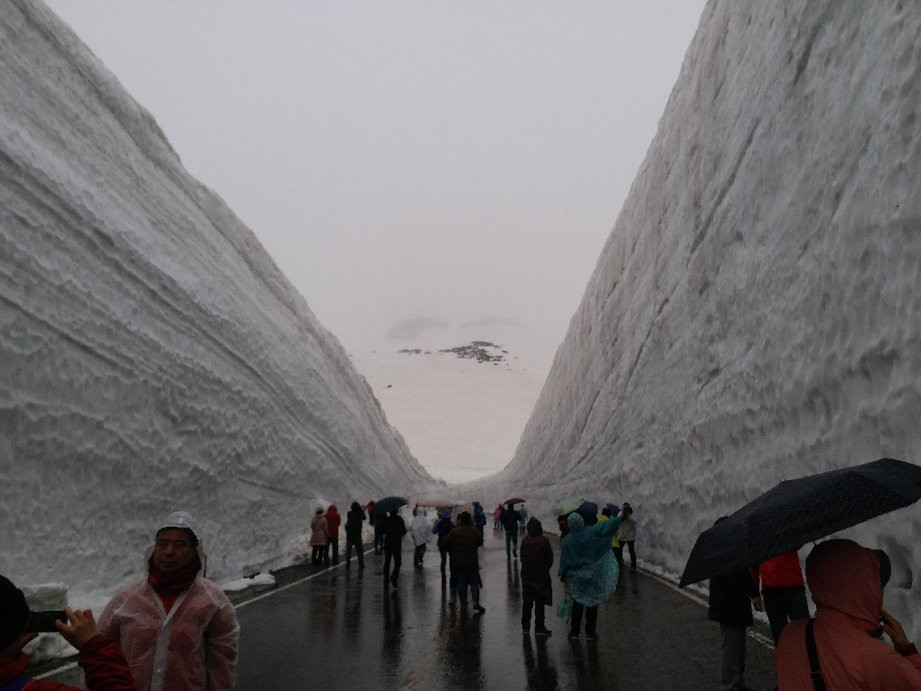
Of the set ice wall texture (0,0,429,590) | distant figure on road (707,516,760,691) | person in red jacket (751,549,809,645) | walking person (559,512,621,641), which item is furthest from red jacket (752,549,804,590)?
ice wall texture (0,0,429,590)

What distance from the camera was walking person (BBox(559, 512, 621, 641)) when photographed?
7211 mm

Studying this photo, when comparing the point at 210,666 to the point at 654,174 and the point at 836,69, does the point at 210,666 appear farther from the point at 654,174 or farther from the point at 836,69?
the point at 654,174

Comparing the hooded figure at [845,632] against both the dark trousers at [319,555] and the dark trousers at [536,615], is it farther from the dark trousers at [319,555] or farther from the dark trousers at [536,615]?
the dark trousers at [319,555]

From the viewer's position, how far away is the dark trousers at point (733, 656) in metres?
4.92

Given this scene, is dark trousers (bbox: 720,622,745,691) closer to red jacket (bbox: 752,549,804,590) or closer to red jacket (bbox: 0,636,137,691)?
red jacket (bbox: 752,549,804,590)

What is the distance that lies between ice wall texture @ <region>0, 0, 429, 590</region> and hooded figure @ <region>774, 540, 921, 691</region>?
9.06 metres

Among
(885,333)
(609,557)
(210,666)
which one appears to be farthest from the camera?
(609,557)

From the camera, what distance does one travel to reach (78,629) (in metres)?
2.08

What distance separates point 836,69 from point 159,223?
1381 cm

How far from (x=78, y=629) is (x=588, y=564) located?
19.8 ft

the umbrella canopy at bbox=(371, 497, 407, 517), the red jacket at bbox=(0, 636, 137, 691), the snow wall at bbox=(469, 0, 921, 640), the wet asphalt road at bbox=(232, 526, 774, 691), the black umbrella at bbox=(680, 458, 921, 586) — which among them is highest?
the snow wall at bbox=(469, 0, 921, 640)

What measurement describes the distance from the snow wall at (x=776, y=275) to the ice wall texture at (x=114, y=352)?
9.32m

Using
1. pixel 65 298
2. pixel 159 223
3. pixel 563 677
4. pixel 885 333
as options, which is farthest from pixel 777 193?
pixel 159 223

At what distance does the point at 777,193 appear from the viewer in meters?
8.24
